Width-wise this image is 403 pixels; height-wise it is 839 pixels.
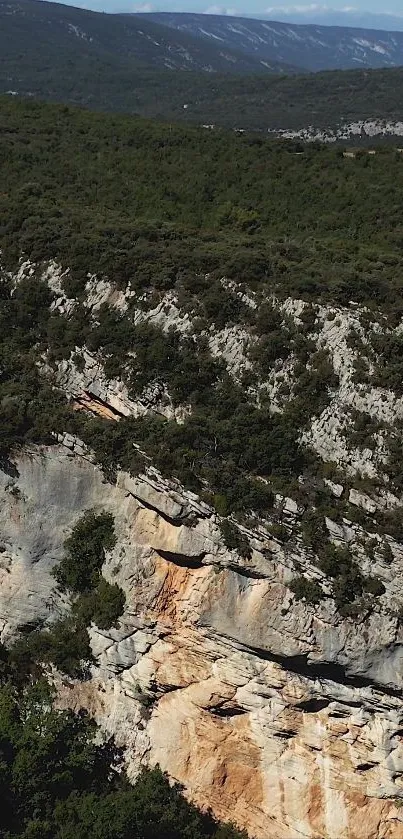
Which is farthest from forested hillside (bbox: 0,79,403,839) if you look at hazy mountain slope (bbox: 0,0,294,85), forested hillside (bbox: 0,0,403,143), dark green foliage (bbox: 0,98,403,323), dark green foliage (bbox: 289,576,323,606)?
hazy mountain slope (bbox: 0,0,294,85)

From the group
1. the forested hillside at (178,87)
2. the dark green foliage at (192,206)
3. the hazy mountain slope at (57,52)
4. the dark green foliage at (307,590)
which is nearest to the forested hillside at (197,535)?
the dark green foliage at (307,590)

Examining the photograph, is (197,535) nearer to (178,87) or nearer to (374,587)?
(374,587)

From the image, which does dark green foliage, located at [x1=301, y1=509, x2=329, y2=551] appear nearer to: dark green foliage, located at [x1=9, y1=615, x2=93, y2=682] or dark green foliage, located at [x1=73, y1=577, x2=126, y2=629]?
dark green foliage, located at [x1=73, y1=577, x2=126, y2=629]

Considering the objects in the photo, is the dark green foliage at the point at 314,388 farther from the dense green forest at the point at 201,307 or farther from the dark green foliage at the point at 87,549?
the dark green foliage at the point at 87,549

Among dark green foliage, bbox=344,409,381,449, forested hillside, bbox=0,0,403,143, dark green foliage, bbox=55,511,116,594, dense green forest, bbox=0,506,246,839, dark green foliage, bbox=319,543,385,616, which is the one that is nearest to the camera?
dark green foliage, bbox=319,543,385,616

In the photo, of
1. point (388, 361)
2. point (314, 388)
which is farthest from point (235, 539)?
point (388, 361)

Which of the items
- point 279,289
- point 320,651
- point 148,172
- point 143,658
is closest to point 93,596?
point 143,658
